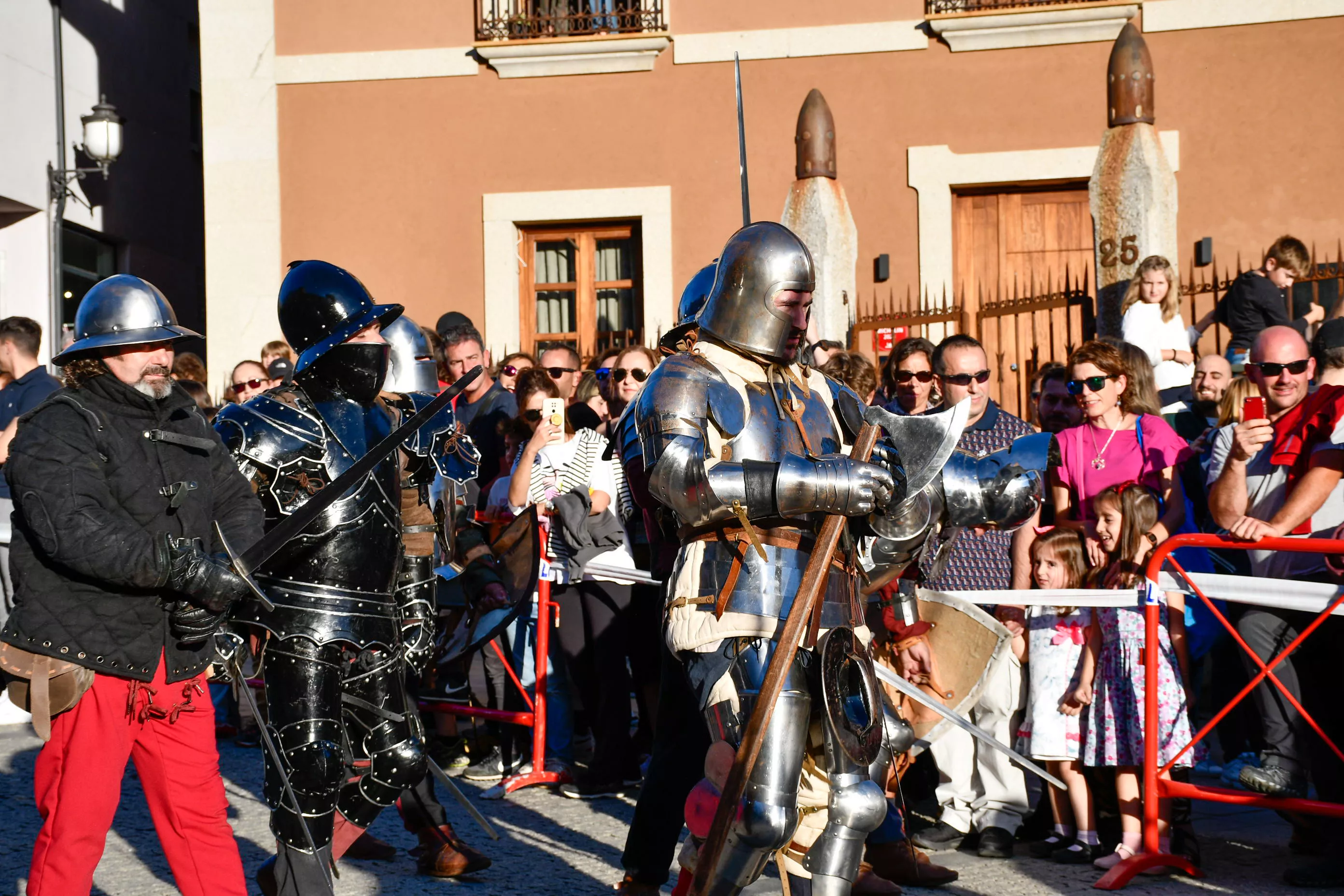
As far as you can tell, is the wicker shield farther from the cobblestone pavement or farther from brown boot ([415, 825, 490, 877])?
brown boot ([415, 825, 490, 877])

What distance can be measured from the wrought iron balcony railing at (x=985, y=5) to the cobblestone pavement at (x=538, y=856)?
27.0 ft

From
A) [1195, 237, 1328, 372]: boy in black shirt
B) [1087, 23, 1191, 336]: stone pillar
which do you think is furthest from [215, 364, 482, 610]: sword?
[1087, 23, 1191, 336]: stone pillar

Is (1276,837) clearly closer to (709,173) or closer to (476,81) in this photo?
(709,173)

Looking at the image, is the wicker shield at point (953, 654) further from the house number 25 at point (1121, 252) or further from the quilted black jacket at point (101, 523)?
the house number 25 at point (1121, 252)

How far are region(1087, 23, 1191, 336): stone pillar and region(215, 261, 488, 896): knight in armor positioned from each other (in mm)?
6721

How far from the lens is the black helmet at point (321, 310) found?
446cm

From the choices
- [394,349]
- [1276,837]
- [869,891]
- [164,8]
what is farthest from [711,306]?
[164,8]

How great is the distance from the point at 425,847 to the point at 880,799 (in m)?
2.03

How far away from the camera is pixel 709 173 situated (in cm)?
1309

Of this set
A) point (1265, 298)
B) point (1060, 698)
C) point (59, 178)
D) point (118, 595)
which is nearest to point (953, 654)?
point (1060, 698)

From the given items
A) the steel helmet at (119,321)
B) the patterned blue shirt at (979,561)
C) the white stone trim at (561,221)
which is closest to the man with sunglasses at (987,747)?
the patterned blue shirt at (979,561)

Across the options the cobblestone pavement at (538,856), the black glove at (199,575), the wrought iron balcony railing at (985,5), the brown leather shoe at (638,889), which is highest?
the wrought iron balcony railing at (985,5)

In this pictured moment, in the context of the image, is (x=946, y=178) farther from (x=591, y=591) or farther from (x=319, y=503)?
(x=319, y=503)

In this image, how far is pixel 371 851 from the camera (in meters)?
5.42
